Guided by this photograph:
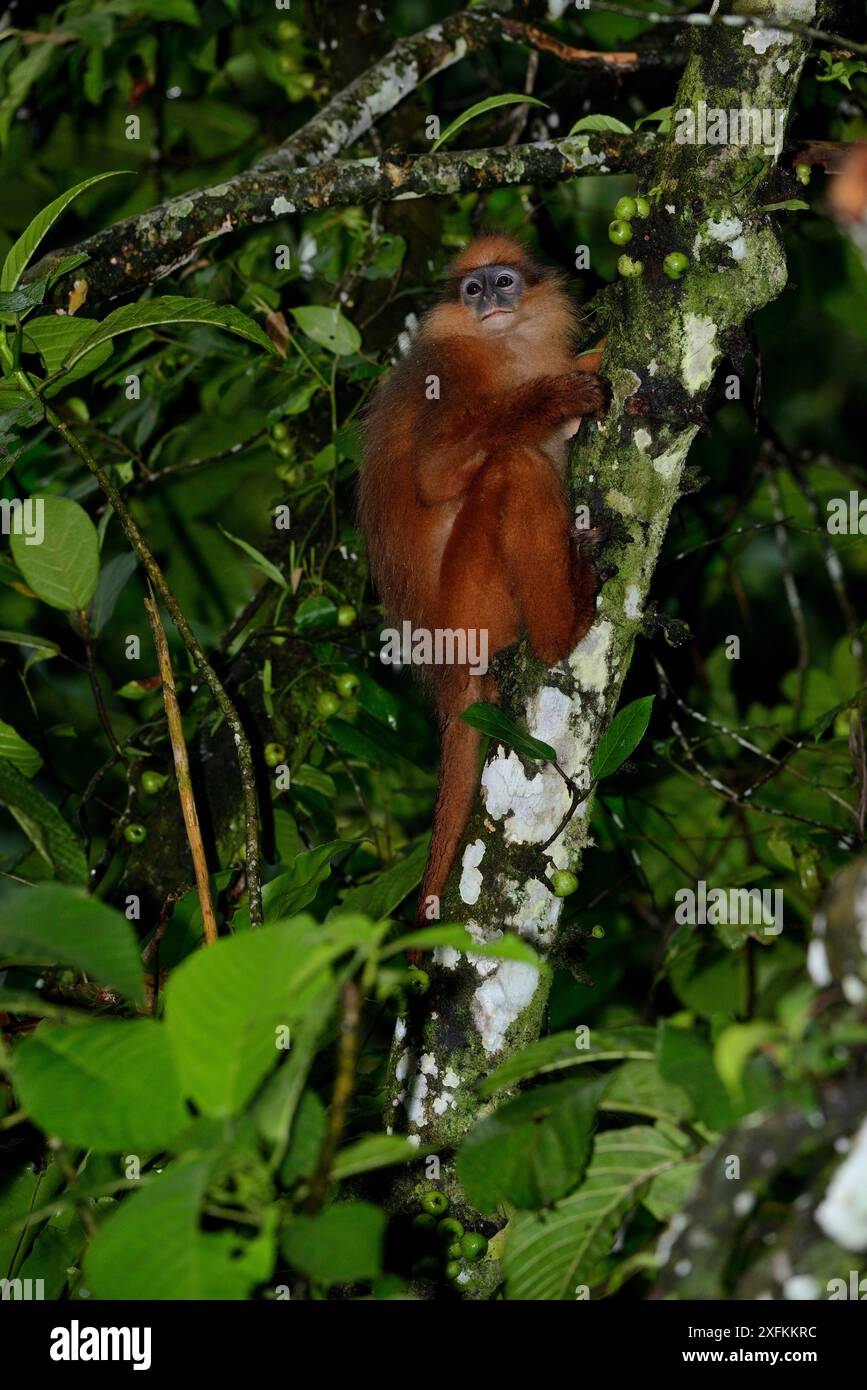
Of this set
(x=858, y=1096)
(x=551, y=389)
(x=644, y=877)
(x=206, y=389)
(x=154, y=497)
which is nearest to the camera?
(x=858, y=1096)

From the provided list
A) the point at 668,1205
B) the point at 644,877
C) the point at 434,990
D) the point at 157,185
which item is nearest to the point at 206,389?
the point at 157,185

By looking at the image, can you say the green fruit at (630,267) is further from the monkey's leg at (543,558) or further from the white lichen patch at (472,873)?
the white lichen patch at (472,873)

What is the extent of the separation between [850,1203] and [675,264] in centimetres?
182

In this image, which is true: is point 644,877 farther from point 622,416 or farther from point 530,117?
point 530,117

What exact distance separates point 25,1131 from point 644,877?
2.18 m

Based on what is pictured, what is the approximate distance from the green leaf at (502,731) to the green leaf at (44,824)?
78cm

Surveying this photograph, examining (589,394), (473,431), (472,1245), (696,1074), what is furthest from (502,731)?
(473,431)

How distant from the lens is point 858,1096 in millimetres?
1187

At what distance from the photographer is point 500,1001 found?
8.27 feet

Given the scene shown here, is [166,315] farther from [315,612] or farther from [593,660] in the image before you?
[315,612]

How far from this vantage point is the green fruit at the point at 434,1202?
242cm

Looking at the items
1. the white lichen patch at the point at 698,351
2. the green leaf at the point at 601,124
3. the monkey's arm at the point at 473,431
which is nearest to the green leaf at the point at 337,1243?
the white lichen patch at the point at 698,351

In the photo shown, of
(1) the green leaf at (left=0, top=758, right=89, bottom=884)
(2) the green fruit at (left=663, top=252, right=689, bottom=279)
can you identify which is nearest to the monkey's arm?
(2) the green fruit at (left=663, top=252, right=689, bottom=279)

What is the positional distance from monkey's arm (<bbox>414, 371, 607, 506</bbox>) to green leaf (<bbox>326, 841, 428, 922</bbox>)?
3.62 ft
